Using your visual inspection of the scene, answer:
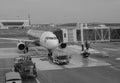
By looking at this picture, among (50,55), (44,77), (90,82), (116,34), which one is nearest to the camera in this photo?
(90,82)

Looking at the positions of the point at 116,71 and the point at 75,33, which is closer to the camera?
the point at 116,71

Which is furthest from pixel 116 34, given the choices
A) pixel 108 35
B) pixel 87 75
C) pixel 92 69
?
pixel 87 75

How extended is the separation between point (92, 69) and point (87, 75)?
309 centimetres

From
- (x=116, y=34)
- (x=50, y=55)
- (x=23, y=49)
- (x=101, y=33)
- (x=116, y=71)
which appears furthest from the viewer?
(x=116, y=34)

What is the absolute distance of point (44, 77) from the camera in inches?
814

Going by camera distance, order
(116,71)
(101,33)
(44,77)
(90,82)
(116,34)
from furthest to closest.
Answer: (116,34)
(101,33)
(116,71)
(44,77)
(90,82)

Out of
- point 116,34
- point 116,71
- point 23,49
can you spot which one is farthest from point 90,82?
point 116,34

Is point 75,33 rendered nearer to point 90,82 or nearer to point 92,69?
point 92,69

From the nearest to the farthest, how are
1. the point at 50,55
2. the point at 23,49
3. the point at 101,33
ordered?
the point at 50,55 → the point at 23,49 → the point at 101,33

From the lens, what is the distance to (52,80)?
63.8 ft

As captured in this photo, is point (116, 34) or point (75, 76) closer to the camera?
point (75, 76)

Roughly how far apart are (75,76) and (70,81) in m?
2.02

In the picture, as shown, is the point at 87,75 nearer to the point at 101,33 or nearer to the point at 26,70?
the point at 26,70

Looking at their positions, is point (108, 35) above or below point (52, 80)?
above
